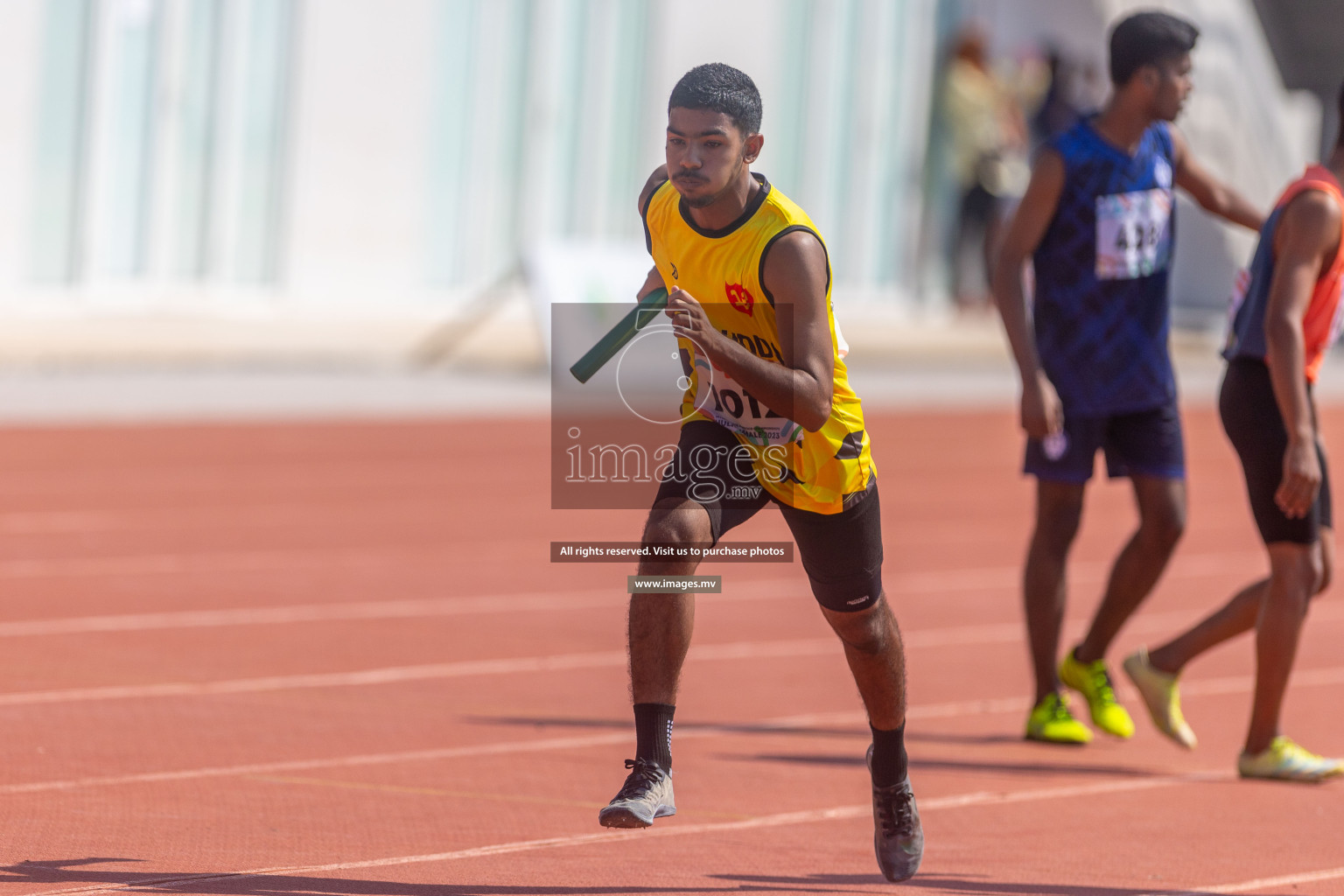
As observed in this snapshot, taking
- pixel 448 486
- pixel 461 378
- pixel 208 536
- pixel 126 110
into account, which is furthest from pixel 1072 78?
pixel 208 536

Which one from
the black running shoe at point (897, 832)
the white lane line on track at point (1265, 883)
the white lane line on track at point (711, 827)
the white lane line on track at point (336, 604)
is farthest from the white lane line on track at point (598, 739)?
the white lane line on track at point (336, 604)

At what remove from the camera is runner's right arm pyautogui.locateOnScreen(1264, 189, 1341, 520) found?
5.18m

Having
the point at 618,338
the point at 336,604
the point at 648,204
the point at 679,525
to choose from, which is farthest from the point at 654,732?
the point at 336,604

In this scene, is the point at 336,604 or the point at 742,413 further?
the point at 336,604

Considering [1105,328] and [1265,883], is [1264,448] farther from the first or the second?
[1265,883]

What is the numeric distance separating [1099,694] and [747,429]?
2.39 meters

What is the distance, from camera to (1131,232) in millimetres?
5906

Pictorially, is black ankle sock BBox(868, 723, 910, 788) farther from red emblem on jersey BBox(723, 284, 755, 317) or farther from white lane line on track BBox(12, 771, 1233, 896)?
red emblem on jersey BBox(723, 284, 755, 317)

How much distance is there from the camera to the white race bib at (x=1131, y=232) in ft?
19.3

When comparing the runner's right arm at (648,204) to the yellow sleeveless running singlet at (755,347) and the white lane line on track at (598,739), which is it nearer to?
the yellow sleeveless running singlet at (755,347)

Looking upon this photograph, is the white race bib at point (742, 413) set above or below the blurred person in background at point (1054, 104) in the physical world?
below

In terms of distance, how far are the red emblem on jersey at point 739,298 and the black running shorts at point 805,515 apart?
298 mm

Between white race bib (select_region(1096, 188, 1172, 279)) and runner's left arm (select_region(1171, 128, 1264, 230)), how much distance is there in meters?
0.12

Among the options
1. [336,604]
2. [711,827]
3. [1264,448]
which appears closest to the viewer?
[711,827]
